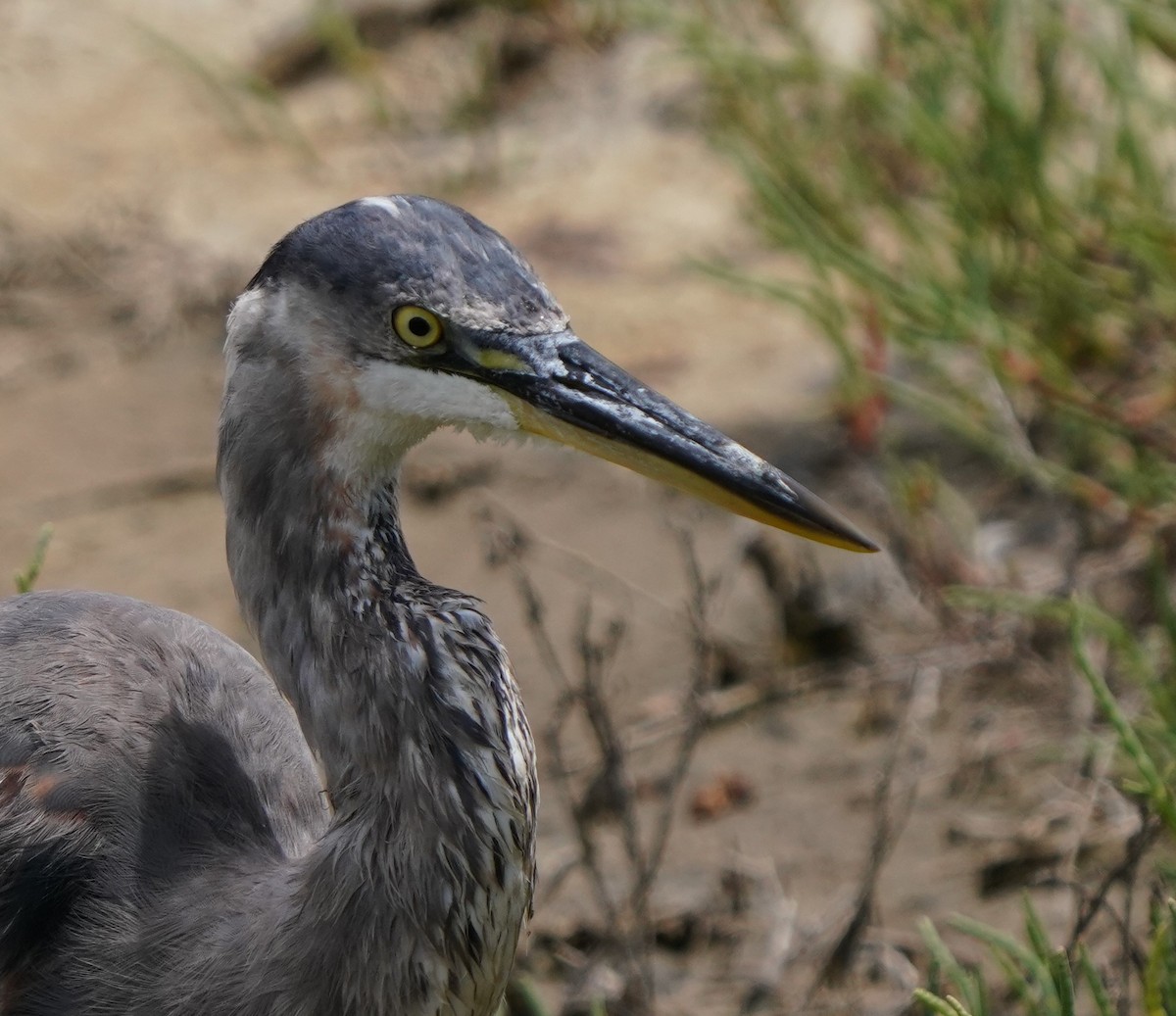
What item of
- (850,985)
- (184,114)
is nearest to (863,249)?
(850,985)

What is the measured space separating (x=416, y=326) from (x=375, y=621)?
1.00ft

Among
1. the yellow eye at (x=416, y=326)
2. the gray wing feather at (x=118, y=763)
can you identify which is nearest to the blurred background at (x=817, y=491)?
the gray wing feather at (x=118, y=763)

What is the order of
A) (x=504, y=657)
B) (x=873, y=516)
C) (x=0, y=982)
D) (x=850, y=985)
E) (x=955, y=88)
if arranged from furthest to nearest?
(x=955, y=88) → (x=873, y=516) → (x=850, y=985) → (x=0, y=982) → (x=504, y=657)

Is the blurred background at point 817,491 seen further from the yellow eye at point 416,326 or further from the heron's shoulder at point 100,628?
the yellow eye at point 416,326

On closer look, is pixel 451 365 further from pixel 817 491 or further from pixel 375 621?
pixel 817 491

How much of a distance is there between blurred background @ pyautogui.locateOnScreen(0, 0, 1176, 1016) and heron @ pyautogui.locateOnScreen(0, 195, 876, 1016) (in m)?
0.52

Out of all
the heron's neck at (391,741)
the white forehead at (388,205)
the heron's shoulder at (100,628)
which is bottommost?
the heron's neck at (391,741)

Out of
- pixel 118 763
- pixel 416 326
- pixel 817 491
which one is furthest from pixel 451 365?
pixel 817 491

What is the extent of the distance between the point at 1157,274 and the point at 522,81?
3448 mm

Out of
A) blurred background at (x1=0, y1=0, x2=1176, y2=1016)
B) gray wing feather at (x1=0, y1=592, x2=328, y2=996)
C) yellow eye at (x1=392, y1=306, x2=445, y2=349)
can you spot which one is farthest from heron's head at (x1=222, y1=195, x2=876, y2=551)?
blurred background at (x1=0, y1=0, x2=1176, y2=1016)

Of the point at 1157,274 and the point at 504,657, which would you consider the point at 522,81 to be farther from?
the point at 504,657

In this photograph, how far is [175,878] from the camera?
6.32 feet

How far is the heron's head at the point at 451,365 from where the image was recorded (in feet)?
5.71

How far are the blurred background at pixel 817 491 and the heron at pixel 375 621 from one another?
0.52 m
